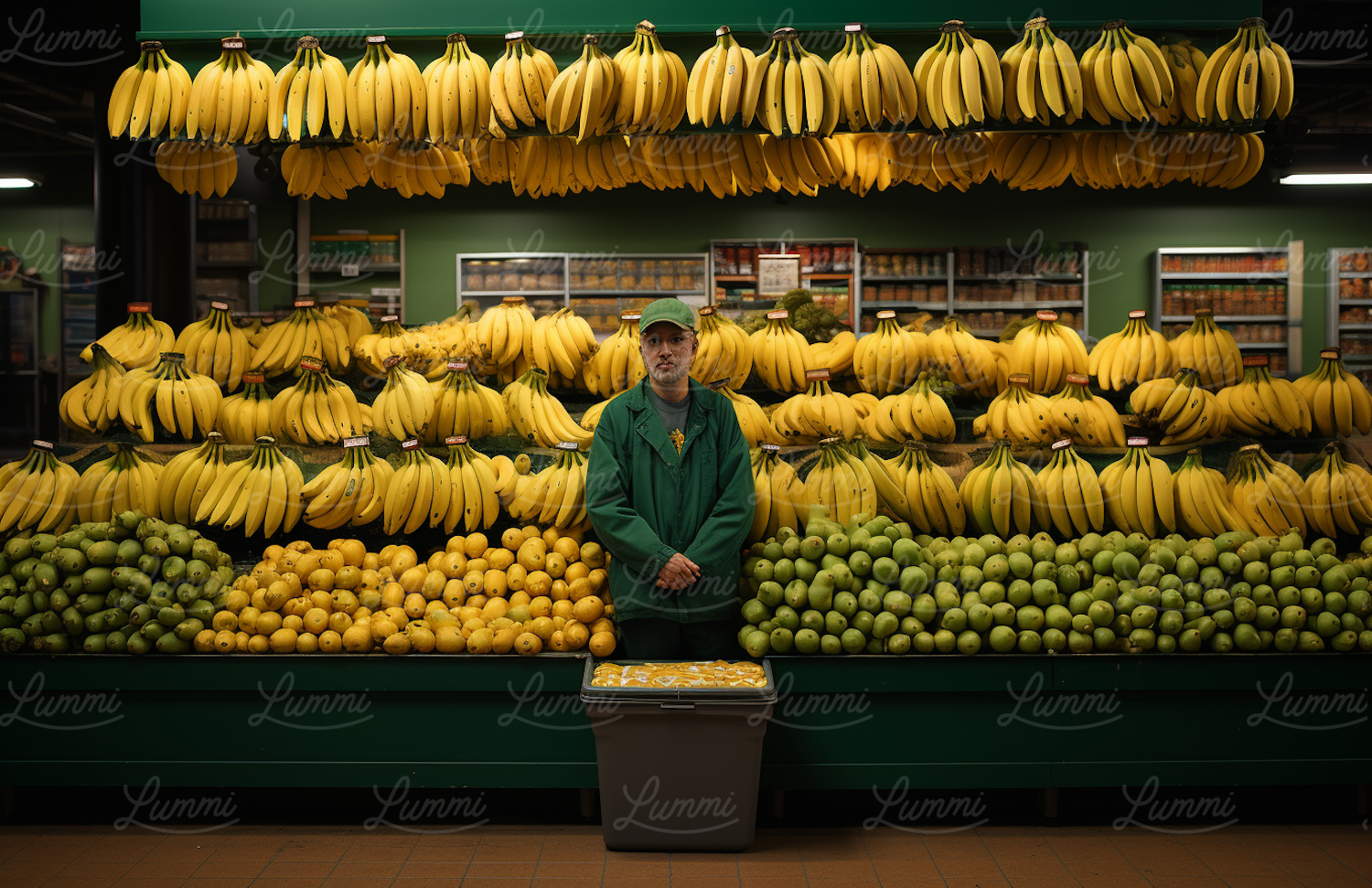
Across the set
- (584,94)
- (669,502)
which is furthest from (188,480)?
(584,94)

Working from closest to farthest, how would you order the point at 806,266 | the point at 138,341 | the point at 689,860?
1. the point at 689,860
2. the point at 138,341
3. the point at 806,266

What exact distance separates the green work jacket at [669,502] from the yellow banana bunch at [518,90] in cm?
115

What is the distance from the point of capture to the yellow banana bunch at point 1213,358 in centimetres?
379

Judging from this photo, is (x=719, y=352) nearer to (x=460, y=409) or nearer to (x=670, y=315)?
(x=670, y=315)

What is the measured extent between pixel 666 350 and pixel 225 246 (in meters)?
7.18

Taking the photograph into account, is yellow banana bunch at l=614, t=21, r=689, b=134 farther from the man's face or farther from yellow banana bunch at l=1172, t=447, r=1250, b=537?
yellow banana bunch at l=1172, t=447, r=1250, b=537

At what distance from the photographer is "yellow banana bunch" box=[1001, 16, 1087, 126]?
337 cm

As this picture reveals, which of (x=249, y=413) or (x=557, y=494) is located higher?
(x=249, y=413)

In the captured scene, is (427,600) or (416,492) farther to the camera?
(416,492)

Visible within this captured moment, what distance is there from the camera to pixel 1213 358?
12.4 ft

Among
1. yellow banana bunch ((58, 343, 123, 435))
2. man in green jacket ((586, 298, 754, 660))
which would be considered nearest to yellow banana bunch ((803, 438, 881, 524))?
man in green jacket ((586, 298, 754, 660))

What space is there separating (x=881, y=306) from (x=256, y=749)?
7.16m

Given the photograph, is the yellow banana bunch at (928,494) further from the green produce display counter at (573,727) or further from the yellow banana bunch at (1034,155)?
the yellow banana bunch at (1034,155)

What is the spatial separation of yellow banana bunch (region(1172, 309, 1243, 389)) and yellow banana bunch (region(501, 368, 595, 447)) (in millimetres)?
2498
